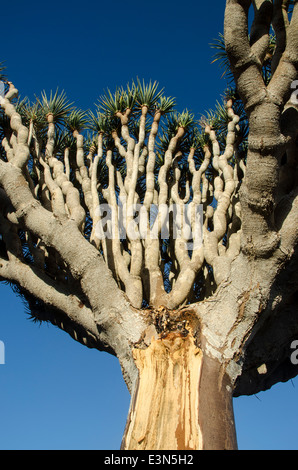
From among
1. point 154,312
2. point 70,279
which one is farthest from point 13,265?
point 154,312

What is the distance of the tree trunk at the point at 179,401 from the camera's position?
311 cm

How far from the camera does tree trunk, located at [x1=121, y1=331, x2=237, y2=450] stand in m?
3.11

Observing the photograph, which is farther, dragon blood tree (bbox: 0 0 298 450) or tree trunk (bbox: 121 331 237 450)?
dragon blood tree (bbox: 0 0 298 450)

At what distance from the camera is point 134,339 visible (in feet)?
12.6

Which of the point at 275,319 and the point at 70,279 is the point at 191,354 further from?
the point at 70,279

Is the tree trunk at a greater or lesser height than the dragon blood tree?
lesser

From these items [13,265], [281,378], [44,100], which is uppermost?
[44,100]

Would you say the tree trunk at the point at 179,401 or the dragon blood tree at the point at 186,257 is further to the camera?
the dragon blood tree at the point at 186,257

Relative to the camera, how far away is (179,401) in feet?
10.8

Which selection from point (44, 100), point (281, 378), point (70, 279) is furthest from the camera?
point (44, 100)

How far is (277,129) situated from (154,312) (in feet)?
6.37

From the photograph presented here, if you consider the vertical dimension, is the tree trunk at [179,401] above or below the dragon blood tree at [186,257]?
below

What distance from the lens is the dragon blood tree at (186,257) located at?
3.49 m

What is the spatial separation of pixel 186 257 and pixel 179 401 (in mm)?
1960
